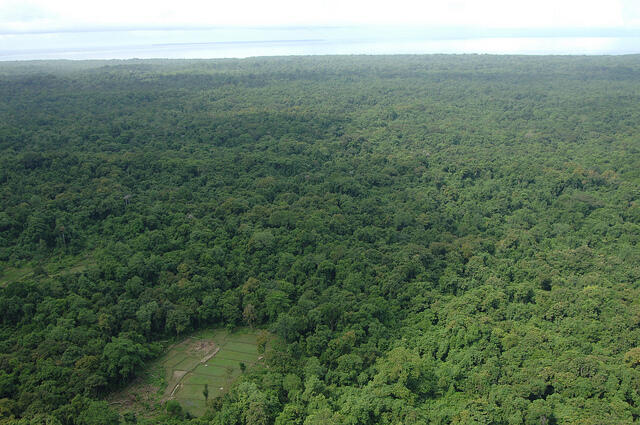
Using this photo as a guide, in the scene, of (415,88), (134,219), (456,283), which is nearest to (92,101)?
(134,219)

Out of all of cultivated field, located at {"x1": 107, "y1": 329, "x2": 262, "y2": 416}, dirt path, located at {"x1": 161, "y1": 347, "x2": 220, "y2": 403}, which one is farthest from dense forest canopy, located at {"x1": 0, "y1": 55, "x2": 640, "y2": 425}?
dirt path, located at {"x1": 161, "y1": 347, "x2": 220, "y2": 403}

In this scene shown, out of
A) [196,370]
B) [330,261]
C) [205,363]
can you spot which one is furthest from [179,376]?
[330,261]

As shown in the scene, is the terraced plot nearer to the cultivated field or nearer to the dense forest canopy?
the cultivated field

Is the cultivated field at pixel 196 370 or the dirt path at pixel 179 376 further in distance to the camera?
the dirt path at pixel 179 376

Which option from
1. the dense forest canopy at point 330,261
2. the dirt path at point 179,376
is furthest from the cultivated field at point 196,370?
the dense forest canopy at point 330,261

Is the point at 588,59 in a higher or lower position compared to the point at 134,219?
higher

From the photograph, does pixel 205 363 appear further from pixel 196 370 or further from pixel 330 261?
pixel 330 261

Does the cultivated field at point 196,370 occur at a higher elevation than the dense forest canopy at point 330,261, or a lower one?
lower

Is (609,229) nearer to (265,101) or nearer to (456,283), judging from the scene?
(456,283)

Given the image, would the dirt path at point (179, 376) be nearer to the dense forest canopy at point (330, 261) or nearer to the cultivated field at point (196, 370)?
the cultivated field at point (196, 370)
